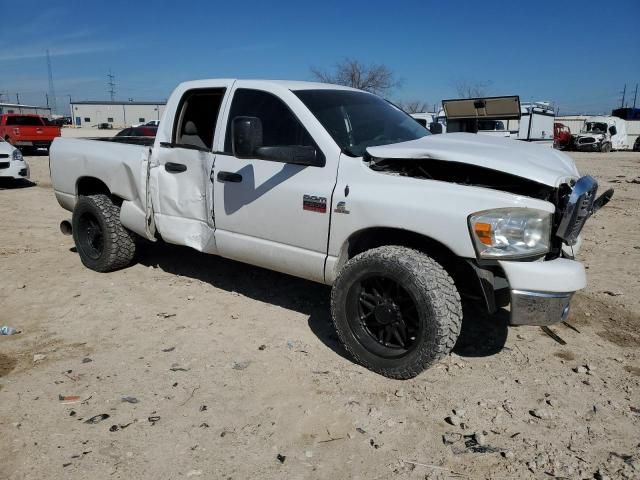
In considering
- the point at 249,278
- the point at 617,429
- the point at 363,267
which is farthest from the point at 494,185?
the point at 249,278

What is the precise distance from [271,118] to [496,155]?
1733mm

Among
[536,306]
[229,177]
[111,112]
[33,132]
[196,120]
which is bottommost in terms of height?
[536,306]

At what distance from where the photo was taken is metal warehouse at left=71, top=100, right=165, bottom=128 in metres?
88.2

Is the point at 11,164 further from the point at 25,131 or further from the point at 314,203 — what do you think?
the point at 314,203

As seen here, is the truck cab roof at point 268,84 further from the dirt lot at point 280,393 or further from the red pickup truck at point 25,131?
the red pickup truck at point 25,131

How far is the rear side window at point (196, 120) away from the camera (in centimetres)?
471

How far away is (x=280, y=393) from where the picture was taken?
3.21 meters

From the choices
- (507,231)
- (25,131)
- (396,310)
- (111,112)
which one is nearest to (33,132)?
(25,131)

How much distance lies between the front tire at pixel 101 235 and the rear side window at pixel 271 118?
182cm

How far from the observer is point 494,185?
3.35 m

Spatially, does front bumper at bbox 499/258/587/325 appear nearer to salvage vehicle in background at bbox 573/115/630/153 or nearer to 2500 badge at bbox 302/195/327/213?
2500 badge at bbox 302/195/327/213

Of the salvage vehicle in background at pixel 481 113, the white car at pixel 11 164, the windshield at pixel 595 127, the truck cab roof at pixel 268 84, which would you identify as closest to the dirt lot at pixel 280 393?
the truck cab roof at pixel 268 84

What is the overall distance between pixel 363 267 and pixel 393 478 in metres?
1.28

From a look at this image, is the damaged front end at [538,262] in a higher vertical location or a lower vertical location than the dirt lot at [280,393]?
higher
